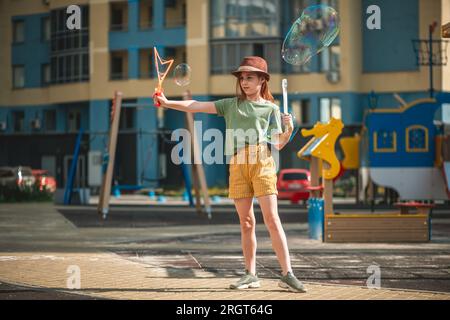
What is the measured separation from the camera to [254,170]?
27.1ft

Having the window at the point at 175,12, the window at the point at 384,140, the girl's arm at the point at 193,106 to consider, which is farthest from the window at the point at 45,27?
the girl's arm at the point at 193,106

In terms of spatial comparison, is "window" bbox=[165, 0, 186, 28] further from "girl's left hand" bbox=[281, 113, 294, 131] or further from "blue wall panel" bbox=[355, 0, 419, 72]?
"girl's left hand" bbox=[281, 113, 294, 131]

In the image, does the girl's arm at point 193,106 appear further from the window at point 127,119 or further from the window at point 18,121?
the window at point 18,121

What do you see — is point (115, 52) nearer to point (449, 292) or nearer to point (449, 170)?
point (449, 170)

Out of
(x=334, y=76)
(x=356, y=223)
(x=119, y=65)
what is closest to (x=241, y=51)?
(x=334, y=76)

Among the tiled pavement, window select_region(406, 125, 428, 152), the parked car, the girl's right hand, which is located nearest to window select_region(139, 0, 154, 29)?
the parked car

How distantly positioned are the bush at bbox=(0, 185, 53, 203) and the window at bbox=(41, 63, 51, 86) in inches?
1062

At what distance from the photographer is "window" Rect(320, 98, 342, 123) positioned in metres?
50.7

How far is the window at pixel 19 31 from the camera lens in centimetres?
5788

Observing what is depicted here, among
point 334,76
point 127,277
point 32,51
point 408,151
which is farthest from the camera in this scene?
point 32,51

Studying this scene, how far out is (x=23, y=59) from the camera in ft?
191

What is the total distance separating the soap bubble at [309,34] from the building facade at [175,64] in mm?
36750

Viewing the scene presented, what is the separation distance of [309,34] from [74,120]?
46.8 metres

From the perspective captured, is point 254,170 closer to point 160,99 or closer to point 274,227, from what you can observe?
point 274,227
